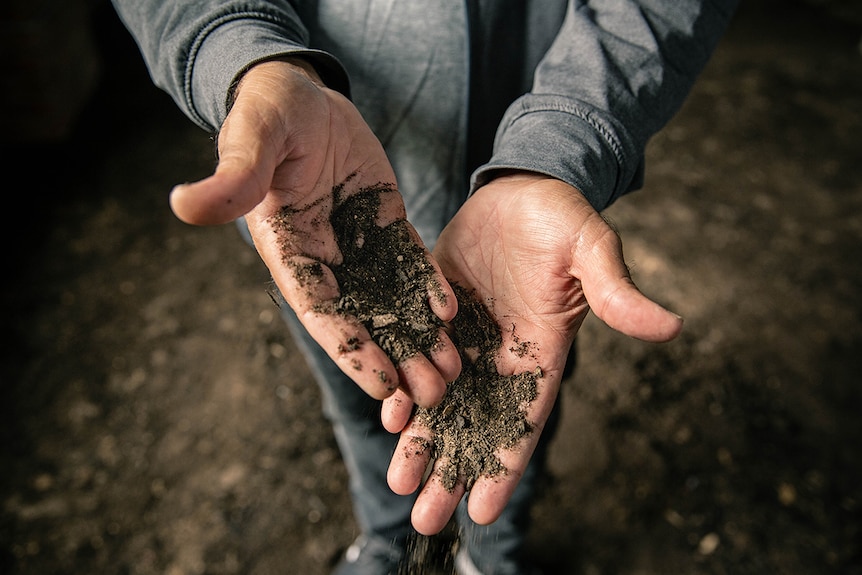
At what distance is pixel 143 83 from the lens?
3396 mm

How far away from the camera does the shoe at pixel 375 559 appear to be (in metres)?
1.75

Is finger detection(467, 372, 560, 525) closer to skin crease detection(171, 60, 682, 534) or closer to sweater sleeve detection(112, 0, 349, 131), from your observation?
skin crease detection(171, 60, 682, 534)

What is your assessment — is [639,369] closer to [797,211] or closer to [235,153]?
[797,211]

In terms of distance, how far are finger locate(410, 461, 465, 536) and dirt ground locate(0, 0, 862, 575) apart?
0.94 meters

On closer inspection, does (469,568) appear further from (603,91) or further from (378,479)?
(603,91)

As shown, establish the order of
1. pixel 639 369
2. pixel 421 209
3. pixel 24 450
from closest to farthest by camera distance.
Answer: pixel 421 209, pixel 24 450, pixel 639 369

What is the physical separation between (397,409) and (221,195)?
47cm

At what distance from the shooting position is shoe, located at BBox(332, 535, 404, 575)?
1747mm

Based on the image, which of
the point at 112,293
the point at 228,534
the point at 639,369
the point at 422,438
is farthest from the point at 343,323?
the point at 112,293

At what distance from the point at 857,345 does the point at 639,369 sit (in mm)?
868

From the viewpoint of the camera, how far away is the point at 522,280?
116 cm

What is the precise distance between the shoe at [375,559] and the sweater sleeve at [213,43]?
1.19 metres

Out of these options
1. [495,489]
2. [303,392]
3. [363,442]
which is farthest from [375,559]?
[495,489]

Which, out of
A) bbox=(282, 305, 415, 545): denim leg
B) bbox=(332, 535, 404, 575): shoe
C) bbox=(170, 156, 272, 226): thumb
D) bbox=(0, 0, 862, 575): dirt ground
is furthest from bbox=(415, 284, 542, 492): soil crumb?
bbox=(0, 0, 862, 575): dirt ground
